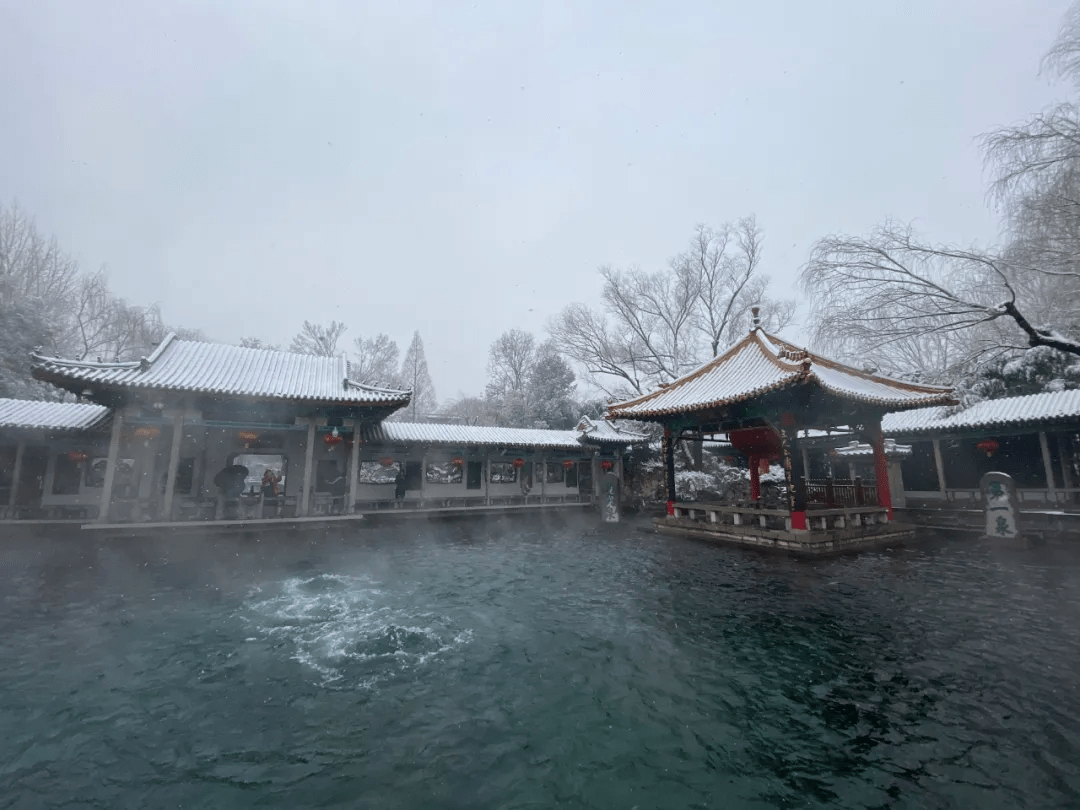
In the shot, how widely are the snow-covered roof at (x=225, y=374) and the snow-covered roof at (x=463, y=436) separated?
271cm

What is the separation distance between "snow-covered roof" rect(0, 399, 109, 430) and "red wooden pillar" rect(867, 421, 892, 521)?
70.2 ft

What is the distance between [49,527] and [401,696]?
593 inches

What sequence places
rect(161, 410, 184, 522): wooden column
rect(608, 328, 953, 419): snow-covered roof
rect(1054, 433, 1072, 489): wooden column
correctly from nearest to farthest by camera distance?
rect(608, 328, 953, 419): snow-covered roof → rect(161, 410, 184, 522): wooden column → rect(1054, 433, 1072, 489): wooden column

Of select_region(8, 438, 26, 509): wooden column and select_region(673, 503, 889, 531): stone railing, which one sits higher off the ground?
select_region(8, 438, 26, 509): wooden column

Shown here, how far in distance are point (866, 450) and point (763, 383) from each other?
1150 centimetres

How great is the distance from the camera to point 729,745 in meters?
3.38

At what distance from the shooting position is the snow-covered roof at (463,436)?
16672 millimetres

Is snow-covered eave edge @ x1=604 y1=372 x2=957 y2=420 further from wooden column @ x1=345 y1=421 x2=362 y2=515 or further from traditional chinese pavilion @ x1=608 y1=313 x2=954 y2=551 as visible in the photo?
wooden column @ x1=345 y1=421 x2=362 y2=515

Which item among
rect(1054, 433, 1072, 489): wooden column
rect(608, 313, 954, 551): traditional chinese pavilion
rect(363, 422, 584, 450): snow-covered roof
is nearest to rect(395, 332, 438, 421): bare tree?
rect(363, 422, 584, 450): snow-covered roof

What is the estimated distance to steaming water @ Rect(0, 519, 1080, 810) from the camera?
298 centimetres

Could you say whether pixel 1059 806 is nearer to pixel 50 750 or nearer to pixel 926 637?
pixel 926 637

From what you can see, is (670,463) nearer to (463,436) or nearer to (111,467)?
(463,436)

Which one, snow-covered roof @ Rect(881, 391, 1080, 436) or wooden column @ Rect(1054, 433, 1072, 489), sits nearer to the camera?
snow-covered roof @ Rect(881, 391, 1080, 436)

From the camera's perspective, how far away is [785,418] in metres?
10.6
